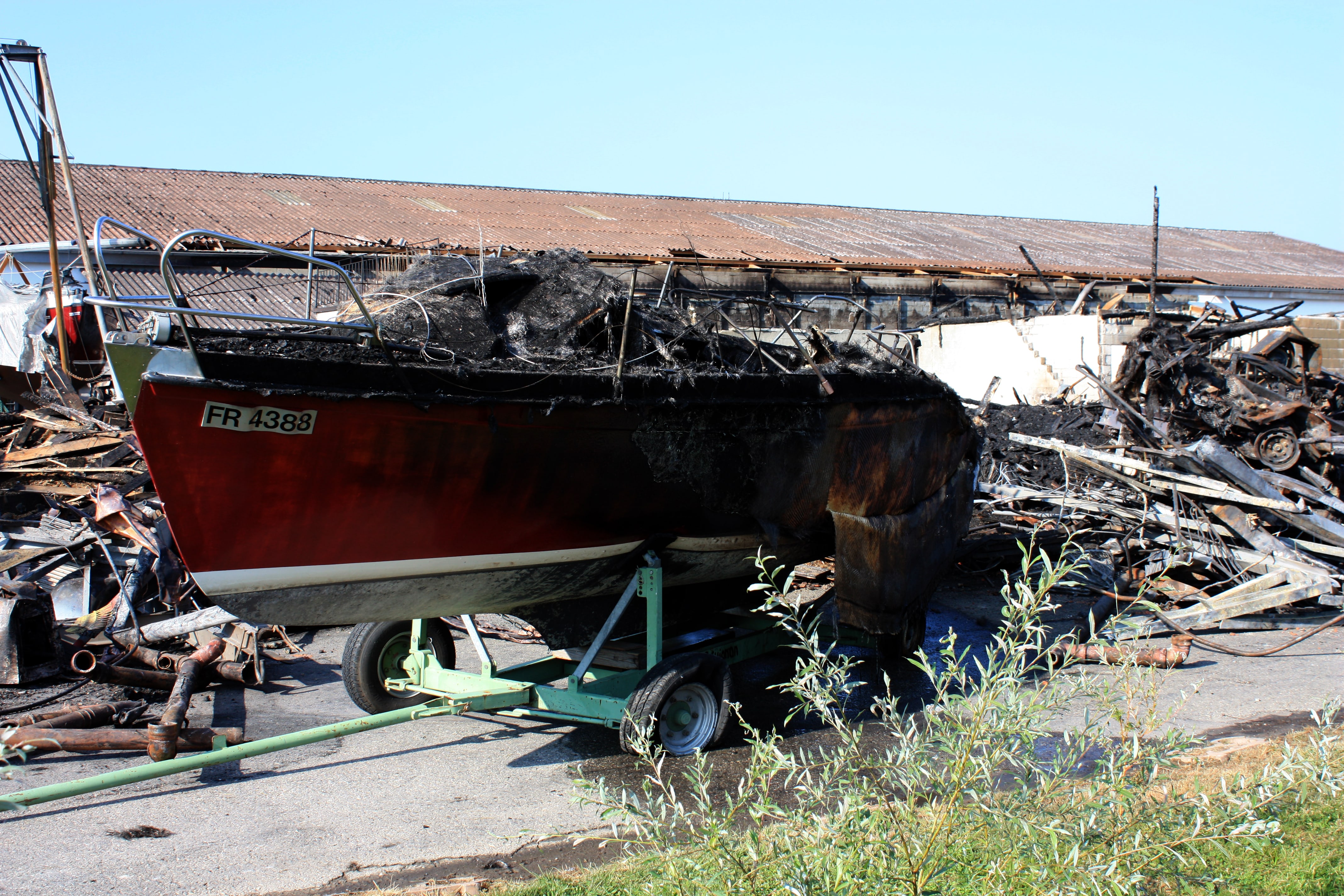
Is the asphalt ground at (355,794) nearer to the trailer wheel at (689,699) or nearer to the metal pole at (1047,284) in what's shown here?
the trailer wheel at (689,699)

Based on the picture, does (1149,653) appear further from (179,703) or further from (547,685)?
(179,703)

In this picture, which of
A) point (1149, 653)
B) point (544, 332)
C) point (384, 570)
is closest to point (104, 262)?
point (384, 570)

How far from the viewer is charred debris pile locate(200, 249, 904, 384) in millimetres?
4223

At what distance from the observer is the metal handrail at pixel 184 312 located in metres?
3.31

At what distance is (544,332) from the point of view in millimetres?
4891

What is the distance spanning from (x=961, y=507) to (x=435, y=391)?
5000mm

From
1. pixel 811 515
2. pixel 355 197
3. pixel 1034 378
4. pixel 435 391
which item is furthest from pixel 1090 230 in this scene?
pixel 435 391

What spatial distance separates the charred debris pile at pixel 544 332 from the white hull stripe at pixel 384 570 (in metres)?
0.98

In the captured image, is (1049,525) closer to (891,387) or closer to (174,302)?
(891,387)

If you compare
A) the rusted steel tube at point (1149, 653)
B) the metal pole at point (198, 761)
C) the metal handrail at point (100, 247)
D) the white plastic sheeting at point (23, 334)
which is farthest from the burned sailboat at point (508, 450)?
the white plastic sheeting at point (23, 334)

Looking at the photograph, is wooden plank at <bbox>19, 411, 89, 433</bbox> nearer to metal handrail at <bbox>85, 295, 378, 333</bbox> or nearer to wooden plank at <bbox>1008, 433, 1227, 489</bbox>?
metal handrail at <bbox>85, 295, 378, 333</bbox>

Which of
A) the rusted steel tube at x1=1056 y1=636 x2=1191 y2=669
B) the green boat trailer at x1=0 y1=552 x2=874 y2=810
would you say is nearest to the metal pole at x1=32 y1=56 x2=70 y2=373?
the green boat trailer at x1=0 y1=552 x2=874 y2=810

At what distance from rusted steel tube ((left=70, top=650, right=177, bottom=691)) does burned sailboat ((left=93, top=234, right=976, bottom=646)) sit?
190cm

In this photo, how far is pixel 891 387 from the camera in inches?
235
